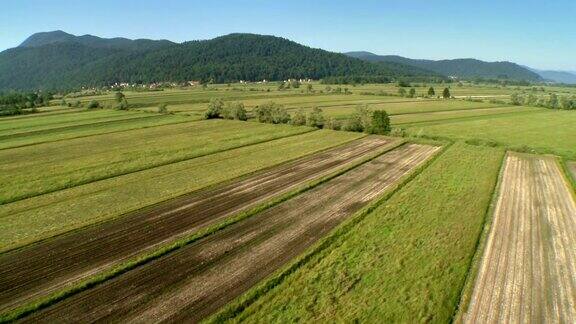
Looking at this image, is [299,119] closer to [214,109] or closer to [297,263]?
[214,109]

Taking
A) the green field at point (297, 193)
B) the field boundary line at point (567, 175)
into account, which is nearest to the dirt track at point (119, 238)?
the green field at point (297, 193)

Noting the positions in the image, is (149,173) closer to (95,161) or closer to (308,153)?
(95,161)

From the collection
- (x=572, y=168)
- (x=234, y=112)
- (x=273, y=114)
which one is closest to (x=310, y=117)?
(x=273, y=114)

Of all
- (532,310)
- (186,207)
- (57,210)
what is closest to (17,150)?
(57,210)

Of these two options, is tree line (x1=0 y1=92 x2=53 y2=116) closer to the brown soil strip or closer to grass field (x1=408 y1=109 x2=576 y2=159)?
grass field (x1=408 y1=109 x2=576 y2=159)

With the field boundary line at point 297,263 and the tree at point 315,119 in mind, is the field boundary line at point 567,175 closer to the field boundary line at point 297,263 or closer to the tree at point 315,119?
the field boundary line at point 297,263

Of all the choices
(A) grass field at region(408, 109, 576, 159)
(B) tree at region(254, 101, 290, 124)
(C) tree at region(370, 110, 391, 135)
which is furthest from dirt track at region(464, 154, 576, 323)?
(B) tree at region(254, 101, 290, 124)
